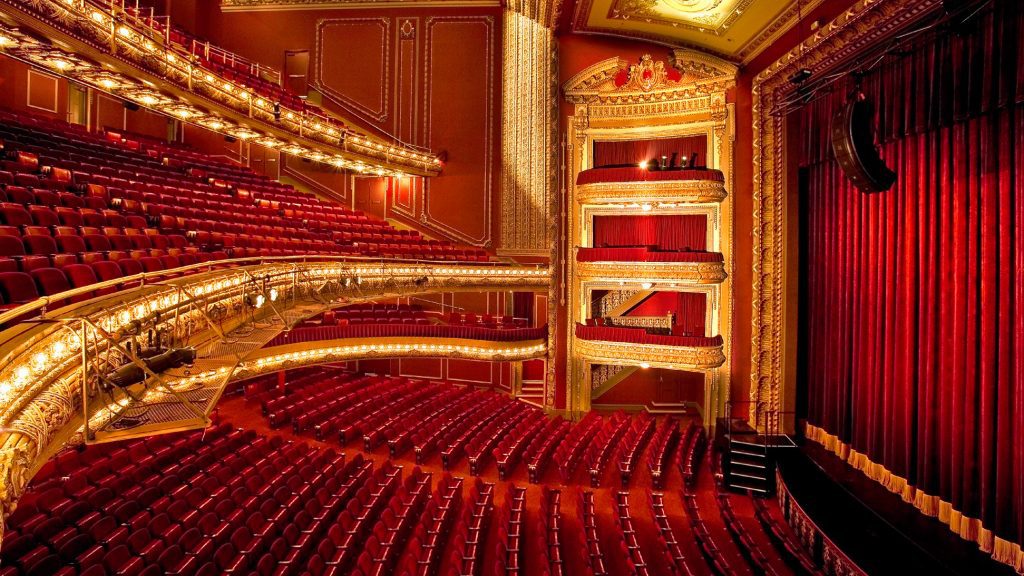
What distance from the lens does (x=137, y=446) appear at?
3832 mm

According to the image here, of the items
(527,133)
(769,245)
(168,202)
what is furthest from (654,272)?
(168,202)

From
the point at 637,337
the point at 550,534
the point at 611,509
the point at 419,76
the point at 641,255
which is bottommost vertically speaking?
the point at 611,509

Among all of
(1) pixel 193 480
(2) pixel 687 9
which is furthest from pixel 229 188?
(2) pixel 687 9

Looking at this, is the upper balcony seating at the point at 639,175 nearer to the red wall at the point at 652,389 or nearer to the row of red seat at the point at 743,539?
the red wall at the point at 652,389

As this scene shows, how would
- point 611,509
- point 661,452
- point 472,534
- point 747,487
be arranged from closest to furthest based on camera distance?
point 472,534, point 611,509, point 747,487, point 661,452

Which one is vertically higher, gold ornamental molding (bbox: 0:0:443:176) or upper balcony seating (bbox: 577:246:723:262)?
gold ornamental molding (bbox: 0:0:443:176)

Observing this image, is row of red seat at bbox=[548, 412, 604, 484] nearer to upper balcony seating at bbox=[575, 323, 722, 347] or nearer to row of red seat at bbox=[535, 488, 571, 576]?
row of red seat at bbox=[535, 488, 571, 576]

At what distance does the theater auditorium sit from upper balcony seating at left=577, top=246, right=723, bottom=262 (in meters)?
0.05

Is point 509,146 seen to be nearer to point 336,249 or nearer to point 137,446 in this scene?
point 336,249

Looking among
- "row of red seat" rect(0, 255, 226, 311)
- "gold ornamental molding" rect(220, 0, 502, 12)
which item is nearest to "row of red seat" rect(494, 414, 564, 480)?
"row of red seat" rect(0, 255, 226, 311)

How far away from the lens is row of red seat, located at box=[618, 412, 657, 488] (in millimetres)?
4787

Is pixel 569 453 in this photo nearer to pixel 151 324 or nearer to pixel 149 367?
pixel 151 324

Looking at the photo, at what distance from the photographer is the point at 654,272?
21.5 ft

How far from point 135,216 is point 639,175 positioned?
5.17 meters
